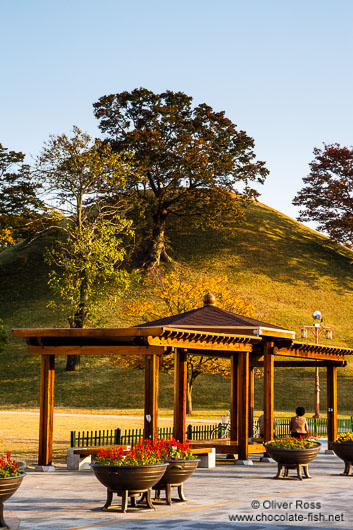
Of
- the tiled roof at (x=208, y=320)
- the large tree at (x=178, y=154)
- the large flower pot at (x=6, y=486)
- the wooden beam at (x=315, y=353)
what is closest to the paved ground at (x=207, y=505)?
the large flower pot at (x=6, y=486)

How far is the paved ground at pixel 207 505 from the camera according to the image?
36.7ft

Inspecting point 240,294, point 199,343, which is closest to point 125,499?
point 199,343

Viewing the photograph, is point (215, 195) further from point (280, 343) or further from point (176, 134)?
point (280, 343)

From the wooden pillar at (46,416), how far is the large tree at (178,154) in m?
50.6

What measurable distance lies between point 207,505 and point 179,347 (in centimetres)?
654

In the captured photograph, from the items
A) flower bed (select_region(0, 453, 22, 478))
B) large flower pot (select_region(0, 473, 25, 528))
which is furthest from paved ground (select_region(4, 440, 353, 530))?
flower bed (select_region(0, 453, 22, 478))

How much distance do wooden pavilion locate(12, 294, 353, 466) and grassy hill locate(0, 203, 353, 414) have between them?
89.7 ft

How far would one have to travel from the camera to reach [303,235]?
96.0 meters

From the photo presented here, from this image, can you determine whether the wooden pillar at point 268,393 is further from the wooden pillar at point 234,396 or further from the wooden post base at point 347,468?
the wooden post base at point 347,468

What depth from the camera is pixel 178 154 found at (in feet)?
239

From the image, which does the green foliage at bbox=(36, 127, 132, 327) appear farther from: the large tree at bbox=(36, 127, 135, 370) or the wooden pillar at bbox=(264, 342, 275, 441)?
the wooden pillar at bbox=(264, 342, 275, 441)

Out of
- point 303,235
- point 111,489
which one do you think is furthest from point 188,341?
point 303,235

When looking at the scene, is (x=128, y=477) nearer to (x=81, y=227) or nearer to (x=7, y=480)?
(x=7, y=480)

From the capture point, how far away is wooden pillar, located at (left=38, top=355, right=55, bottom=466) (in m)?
20.0
